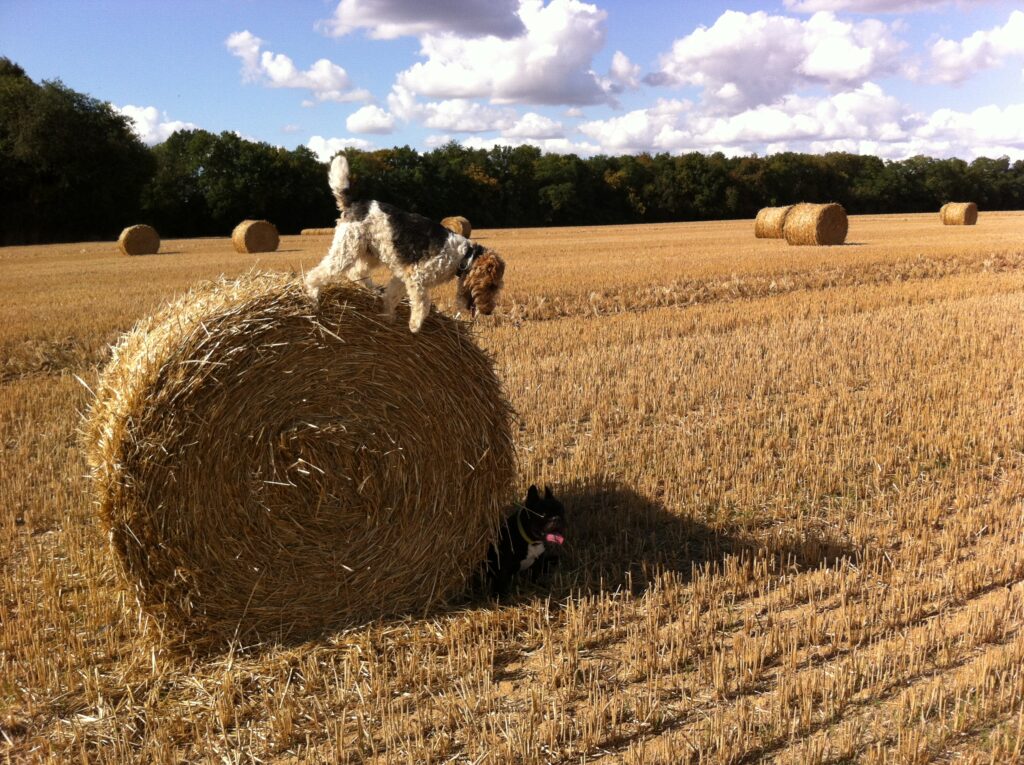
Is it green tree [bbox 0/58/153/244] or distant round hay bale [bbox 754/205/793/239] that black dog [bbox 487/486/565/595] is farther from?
green tree [bbox 0/58/153/244]

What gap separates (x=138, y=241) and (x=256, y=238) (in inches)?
188

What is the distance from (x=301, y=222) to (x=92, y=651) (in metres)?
44.5

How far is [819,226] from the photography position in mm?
26016

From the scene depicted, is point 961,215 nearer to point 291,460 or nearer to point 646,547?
point 646,547

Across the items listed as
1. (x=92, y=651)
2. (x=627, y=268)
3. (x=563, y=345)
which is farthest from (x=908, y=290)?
(x=92, y=651)

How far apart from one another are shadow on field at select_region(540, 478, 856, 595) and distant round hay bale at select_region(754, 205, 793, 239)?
2593 centimetres

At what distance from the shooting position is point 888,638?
4.43m

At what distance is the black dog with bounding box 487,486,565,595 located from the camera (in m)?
5.06

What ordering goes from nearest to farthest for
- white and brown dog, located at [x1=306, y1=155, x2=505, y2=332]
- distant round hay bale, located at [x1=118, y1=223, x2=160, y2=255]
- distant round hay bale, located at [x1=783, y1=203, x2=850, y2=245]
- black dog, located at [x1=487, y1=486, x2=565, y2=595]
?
1. white and brown dog, located at [x1=306, y1=155, x2=505, y2=332]
2. black dog, located at [x1=487, y1=486, x2=565, y2=595]
3. distant round hay bale, located at [x1=783, y1=203, x2=850, y2=245]
4. distant round hay bale, located at [x1=118, y1=223, x2=160, y2=255]

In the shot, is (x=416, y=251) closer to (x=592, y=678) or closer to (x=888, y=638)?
(x=592, y=678)

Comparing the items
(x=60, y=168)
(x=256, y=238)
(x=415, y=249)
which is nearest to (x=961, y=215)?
(x=256, y=238)

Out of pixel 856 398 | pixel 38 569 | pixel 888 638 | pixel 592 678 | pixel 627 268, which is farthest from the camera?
pixel 627 268

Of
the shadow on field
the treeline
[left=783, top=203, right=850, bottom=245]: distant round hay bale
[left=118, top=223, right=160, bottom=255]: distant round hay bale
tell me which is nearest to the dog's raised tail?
the shadow on field

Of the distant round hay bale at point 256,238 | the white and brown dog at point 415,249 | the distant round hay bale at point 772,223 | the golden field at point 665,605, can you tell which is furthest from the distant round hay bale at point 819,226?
the white and brown dog at point 415,249
